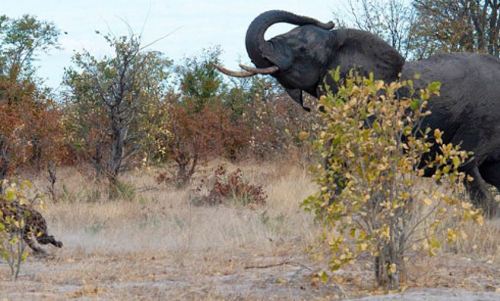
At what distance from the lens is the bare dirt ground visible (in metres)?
6.00

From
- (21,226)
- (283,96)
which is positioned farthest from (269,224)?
(283,96)

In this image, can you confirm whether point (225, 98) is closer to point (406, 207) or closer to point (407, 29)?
point (407, 29)

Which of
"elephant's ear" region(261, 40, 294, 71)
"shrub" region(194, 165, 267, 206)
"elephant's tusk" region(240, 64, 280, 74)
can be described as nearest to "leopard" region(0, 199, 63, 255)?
"elephant's tusk" region(240, 64, 280, 74)

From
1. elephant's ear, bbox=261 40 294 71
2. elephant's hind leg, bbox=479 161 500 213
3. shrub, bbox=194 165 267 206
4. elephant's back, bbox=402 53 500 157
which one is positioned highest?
elephant's ear, bbox=261 40 294 71

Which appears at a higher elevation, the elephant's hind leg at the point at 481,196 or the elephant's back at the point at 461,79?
the elephant's back at the point at 461,79

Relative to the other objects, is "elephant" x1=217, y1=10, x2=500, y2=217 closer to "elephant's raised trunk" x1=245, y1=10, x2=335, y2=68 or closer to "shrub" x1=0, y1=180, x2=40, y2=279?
"elephant's raised trunk" x1=245, y1=10, x2=335, y2=68

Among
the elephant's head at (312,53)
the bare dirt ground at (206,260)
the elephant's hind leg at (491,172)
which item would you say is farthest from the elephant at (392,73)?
the bare dirt ground at (206,260)

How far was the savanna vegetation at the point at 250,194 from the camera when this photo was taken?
228 inches

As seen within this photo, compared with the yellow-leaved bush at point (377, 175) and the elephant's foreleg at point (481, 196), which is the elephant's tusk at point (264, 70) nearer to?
the yellow-leaved bush at point (377, 175)

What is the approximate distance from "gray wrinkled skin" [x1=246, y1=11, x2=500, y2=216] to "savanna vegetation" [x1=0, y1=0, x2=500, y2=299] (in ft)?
1.15

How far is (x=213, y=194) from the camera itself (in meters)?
11.8

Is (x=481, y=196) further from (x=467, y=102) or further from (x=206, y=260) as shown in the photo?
(x=206, y=260)

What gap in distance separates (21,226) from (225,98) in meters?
19.0

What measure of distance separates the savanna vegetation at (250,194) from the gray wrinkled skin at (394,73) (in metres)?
0.35
